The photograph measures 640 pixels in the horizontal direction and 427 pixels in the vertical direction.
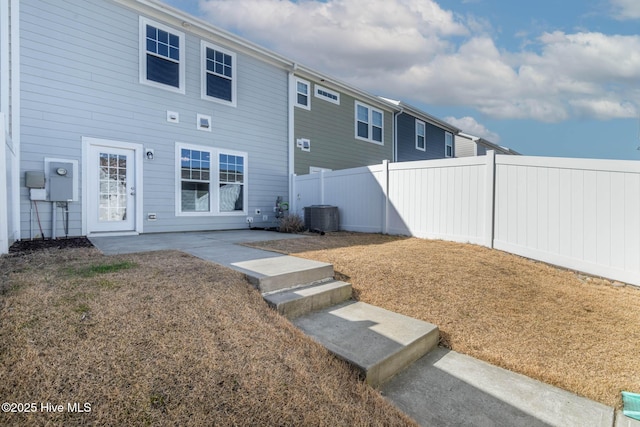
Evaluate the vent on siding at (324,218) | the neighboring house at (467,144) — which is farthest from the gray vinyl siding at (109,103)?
the neighboring house at (467,144)

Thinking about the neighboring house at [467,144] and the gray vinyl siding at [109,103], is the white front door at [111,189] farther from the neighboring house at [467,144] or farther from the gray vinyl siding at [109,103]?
the neighboring house at [467,144]

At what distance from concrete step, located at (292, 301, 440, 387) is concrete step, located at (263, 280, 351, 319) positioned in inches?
2.8

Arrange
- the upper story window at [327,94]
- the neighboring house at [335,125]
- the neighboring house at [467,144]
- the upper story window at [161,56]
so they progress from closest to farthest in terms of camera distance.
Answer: the upper story window at [161,56]
the neighboring house at [335,125]
the upper story window at [327,94]
the neighboring house at [467,144]

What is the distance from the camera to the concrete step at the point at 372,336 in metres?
2.04

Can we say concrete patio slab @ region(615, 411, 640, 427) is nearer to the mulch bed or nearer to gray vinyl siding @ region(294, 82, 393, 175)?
the mulch bed

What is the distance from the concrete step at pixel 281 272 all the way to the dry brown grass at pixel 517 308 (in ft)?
1.40

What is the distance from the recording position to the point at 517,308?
9.99 feet

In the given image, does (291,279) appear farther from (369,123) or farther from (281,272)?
(369,123)

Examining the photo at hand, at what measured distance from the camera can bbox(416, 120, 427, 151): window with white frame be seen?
48.1 ft

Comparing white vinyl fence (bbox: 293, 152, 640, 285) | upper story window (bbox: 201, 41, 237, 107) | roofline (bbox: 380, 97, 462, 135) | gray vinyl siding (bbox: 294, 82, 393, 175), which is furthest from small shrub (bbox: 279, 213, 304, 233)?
roofline (bbox: 380, 97, 462, 135)

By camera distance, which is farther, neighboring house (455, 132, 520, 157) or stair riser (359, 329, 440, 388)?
neighboring house (455, 132, 520, 157)

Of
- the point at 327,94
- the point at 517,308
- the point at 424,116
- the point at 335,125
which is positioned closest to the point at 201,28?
the point at 327,94

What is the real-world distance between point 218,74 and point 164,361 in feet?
26.5

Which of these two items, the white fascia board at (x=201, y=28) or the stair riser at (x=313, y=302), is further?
the white fascia board at (x=201, y=28)
